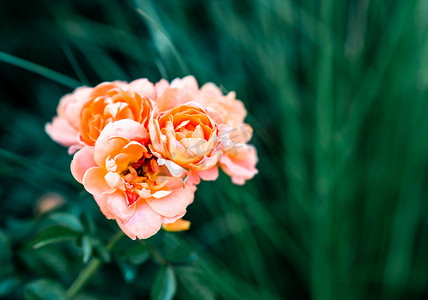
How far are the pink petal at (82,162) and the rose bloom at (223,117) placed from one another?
75mm

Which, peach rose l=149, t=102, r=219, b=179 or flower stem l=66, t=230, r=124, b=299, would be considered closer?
peach rose l=149, t=102, r=219, b=179

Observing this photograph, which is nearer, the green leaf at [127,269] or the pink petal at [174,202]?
the pink petal at [174,202]

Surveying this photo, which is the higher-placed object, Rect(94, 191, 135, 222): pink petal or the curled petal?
the curled petal

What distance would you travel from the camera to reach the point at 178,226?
44cm

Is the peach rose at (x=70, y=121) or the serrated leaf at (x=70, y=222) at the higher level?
the peach rose at (x=70, y=121)

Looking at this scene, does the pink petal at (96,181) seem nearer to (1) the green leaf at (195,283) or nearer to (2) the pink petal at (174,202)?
(2) the pink petal at (174,202)

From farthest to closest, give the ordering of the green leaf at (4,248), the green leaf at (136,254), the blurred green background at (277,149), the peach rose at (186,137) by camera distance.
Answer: the blurred green background at (277,149), the green leaf at (4,248), the green leaf at (136,254), the peach rose at (186,137)

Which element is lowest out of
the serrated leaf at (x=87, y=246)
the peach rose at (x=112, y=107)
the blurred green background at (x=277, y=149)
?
the blurred green background at (x=277, y=149)

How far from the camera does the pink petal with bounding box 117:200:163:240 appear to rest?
367 millimetres

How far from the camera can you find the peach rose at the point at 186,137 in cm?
36

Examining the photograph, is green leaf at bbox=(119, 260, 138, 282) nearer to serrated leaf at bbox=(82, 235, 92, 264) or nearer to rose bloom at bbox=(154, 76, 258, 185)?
serrated leaf at bbox=(82, 235, 92, 264)

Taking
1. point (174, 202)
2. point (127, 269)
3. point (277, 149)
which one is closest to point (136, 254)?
point (127, 269)

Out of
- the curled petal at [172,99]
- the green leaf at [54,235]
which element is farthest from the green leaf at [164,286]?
the curled petal at [172,99]

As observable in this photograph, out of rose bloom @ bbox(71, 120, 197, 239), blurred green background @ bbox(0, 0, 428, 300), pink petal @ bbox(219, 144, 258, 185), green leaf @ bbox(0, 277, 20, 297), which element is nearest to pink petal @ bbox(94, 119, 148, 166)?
rose bloom @ bbox(71, 120, 197, 239)
